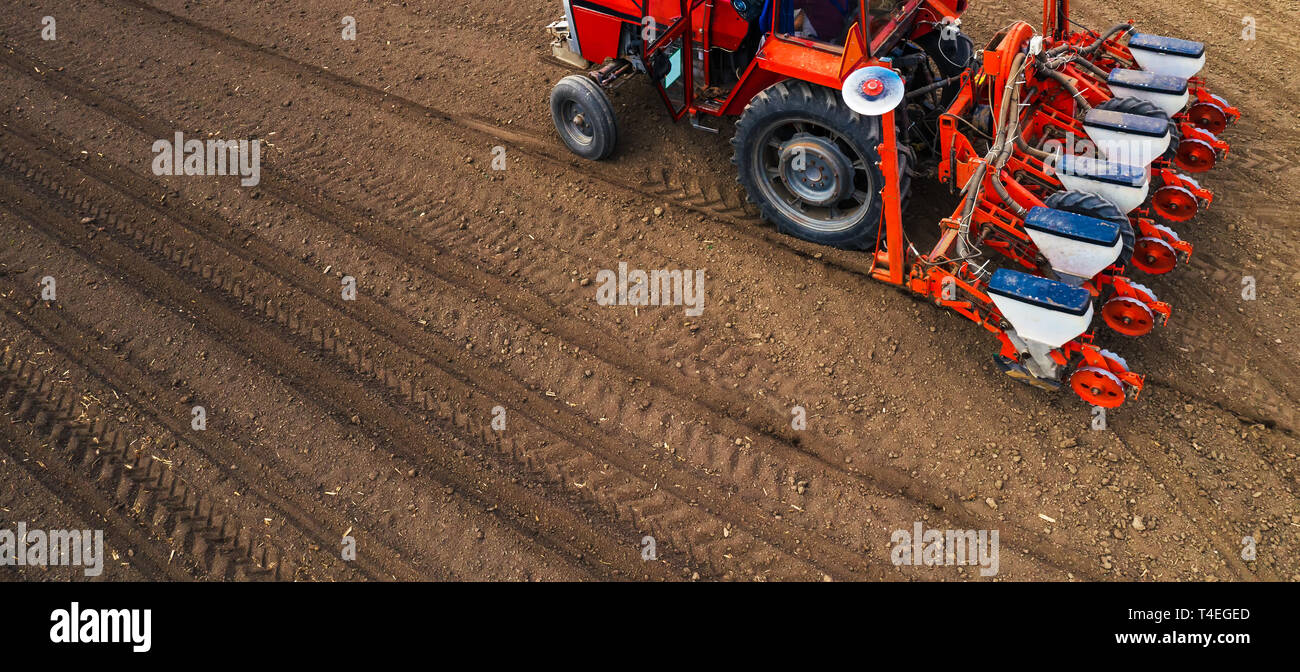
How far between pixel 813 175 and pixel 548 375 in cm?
241

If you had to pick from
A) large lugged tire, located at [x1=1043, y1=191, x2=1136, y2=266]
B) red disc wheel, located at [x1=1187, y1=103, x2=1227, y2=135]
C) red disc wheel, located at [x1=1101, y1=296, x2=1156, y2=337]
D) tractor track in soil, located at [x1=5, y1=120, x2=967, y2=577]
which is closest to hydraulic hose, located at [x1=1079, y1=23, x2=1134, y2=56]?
red disc wheel, located at [x1=1187, y1=103, x2=1227, y2=135]

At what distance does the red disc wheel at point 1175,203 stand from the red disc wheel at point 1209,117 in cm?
105

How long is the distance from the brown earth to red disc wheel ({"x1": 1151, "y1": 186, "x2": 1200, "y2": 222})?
0.44m

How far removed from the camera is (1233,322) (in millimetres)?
5539

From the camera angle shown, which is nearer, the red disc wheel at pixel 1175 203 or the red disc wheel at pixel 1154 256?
the red disc wheel at pixel 1154 256

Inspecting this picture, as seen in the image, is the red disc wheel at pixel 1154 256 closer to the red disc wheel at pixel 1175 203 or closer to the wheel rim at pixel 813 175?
the red disc wheel at pixel 1175 203

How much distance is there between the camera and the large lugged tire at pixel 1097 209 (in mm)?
4895

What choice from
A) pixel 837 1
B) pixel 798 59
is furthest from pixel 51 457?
pixel 837 1

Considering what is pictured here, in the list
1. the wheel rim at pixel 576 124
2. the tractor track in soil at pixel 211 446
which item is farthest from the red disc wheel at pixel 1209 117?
the tractor track in soil at pixel 211 446

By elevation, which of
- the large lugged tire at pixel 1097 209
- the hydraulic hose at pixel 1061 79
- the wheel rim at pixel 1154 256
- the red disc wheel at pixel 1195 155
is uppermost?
the hydraulic hose at pixel 1061 79

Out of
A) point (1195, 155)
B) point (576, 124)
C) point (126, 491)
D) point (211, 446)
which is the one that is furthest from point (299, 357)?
point (1195, 155)

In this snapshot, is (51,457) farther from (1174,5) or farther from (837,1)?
(1174,5)

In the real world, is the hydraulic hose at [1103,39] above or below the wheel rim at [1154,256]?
above

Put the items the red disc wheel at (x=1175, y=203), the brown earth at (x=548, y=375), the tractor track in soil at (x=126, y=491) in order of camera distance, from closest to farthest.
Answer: the brown earth at (x=548, y=375) → the tractor track in soil at (x=126, y=491) → the red disc wheel at (x=1175, y=203)
